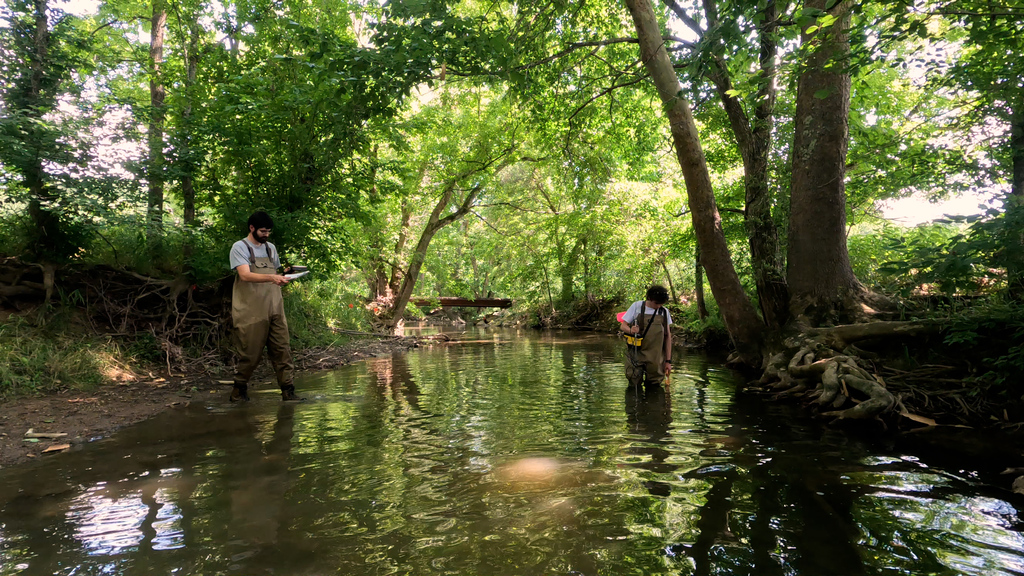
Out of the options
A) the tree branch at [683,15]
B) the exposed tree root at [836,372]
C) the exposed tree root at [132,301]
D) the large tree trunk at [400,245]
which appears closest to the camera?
the exposed tree root at [836,372]

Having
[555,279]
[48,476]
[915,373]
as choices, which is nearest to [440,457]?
[48,476]

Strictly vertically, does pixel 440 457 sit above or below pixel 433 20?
below

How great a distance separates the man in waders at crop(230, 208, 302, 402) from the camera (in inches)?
251

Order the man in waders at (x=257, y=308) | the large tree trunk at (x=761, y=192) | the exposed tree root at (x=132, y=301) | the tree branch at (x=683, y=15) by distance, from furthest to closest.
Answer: the tree branch at (x=683, y=15) < the large tree trunk at (x=761, y=192) < the exposed tree root at (x=132, y=301) < the man in waders at (x=257, y=308)

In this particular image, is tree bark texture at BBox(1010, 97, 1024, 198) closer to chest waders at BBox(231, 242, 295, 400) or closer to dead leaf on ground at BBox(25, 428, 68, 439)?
chest waders at BBox(231, 242, 295, 400)

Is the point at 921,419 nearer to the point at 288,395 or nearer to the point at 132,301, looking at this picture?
the point at 288,395

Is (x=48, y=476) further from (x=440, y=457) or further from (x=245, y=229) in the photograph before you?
(x=245, y=229)

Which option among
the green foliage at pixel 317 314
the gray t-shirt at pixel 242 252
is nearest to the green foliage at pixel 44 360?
the gray t-shirt at pixel 242 252

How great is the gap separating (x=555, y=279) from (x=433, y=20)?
924 inches

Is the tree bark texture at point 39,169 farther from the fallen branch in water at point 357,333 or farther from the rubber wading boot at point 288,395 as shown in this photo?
the fallen branch in water at point 357,333

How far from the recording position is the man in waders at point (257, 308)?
637cm

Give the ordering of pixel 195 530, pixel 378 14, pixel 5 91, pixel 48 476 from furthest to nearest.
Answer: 1. pixel 378 14
2. pixel 5 91
3. pixel 48 476
4. pixel 195 530

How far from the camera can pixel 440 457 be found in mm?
4328

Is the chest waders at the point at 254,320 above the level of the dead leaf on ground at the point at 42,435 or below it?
above
